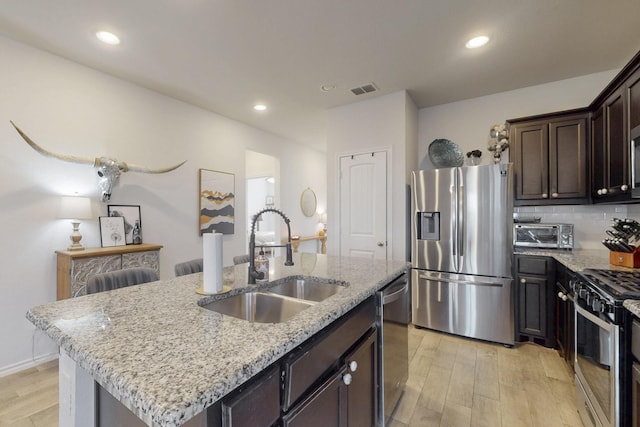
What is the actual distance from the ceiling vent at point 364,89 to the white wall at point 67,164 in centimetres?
211

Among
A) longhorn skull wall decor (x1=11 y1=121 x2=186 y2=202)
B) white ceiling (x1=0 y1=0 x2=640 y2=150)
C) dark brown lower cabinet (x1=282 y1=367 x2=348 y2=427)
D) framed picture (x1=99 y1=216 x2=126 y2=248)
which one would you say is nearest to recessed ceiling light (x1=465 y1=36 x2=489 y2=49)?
white ceiling (x1=0 y1=0 x2=640 y2=150)

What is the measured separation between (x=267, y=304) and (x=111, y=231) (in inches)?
96.0

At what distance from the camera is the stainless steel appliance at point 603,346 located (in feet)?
4.45

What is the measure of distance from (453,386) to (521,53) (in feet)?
9.79

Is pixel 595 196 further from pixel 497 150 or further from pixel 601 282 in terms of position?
pixel 601 282

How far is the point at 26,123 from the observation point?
2.48m

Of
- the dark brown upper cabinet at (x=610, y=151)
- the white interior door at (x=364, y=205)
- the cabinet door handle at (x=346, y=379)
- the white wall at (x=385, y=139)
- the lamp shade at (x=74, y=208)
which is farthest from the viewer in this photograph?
the white interior door at (x=364, y=205)

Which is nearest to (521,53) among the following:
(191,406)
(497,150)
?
(497,150)

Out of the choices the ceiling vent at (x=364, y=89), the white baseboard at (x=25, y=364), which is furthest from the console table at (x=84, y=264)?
the ceiling vent at (x=364, y=89)

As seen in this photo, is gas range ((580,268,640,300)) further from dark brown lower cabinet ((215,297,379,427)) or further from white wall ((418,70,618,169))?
white wall ((418,70,618,169))

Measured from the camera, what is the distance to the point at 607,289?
59.9 inches

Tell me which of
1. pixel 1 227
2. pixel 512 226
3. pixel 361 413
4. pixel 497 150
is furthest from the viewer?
pixel 497 150

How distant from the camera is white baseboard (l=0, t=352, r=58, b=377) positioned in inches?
92.7

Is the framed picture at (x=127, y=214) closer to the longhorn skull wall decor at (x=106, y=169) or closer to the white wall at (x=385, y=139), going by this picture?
the longhorn skull wall decor at (x=106, y=169)
